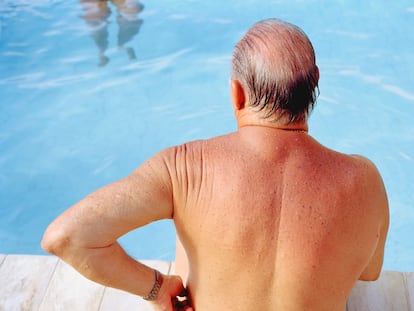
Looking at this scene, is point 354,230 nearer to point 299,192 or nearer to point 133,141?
point 299,192

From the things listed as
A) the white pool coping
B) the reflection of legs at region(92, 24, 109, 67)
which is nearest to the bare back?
the white pool coping

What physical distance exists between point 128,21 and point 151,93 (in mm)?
1094

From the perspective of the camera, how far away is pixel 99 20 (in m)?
5.03

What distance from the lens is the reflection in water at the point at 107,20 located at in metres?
4.78

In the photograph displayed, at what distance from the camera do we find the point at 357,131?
12.4 ft

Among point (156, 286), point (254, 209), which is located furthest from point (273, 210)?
point (156, 286)

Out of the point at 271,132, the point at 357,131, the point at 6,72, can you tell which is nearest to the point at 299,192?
the point at 271,132

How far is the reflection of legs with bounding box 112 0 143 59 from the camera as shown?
4.81 metres

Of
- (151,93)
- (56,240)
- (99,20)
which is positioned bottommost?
(151,93)

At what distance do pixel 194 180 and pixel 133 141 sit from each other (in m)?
2.64

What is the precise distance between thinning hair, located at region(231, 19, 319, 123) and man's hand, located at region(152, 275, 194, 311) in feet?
1.92

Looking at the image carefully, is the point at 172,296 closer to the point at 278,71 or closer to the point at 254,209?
the point at 254,209

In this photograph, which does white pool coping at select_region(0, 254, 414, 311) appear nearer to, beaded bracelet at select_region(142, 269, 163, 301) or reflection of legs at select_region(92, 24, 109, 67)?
beaded bracelet at select_region(142, 269, 163, 301)

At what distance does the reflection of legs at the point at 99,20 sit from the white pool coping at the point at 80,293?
8.77 feet
